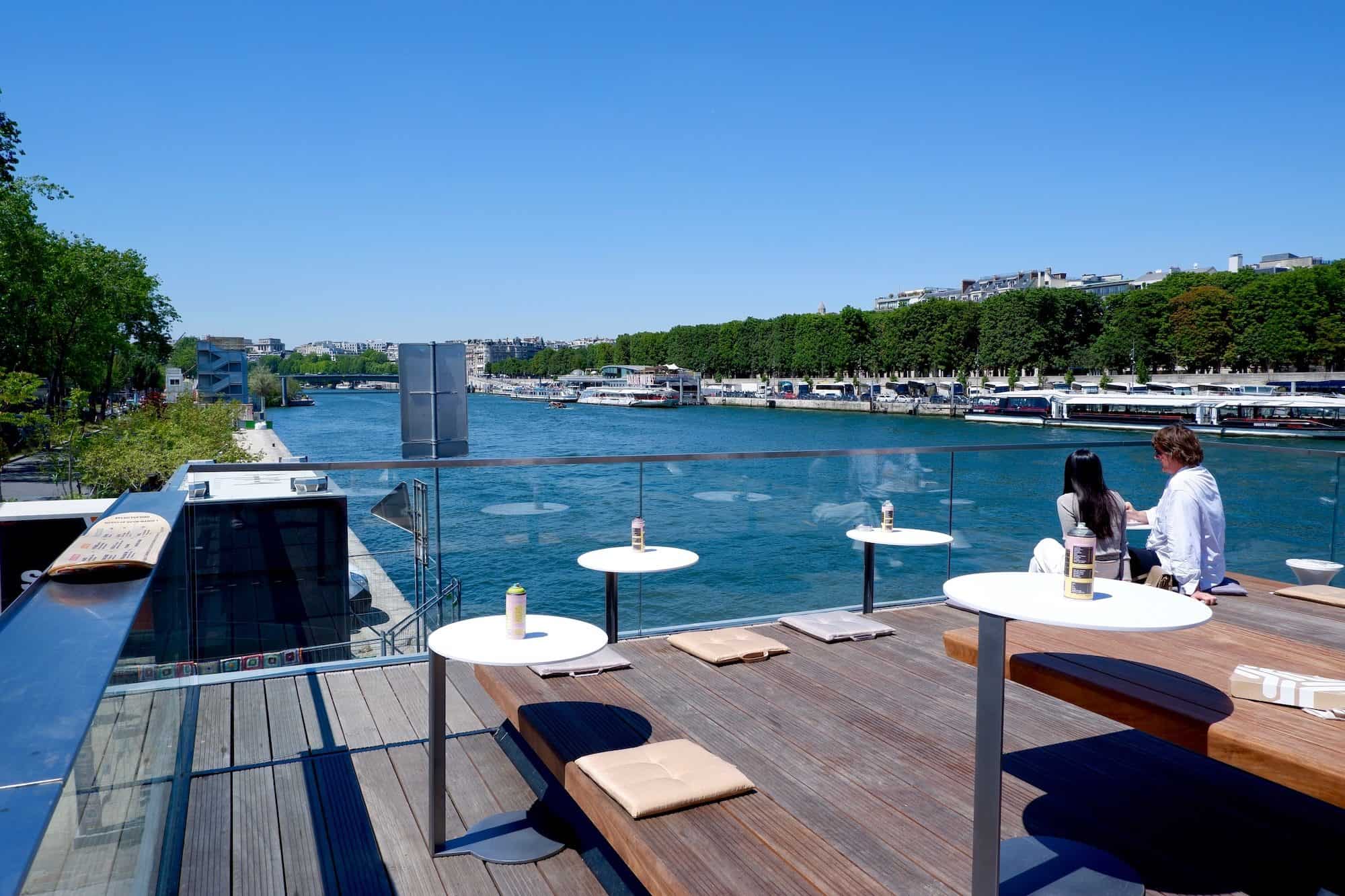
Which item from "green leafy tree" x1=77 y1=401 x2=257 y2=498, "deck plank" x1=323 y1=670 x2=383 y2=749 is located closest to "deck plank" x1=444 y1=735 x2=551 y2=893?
"deck plank" x1=323 y1=670 x2=383 y2=749

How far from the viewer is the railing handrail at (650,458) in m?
4.42

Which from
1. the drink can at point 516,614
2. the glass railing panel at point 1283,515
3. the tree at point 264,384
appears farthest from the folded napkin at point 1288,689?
the tree at point 264,384

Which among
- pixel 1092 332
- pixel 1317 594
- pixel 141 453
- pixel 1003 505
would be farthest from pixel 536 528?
pixel 1092 332

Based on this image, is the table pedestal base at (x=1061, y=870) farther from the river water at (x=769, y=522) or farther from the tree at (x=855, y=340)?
the tree at (x=855, y=340)

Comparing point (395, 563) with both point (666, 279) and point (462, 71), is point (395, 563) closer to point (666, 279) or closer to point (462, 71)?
point (462, 71)

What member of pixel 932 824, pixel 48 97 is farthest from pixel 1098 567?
pixel 48 97

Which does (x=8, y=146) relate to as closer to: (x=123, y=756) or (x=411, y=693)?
(x=411, y=693)

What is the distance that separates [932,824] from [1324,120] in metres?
52.2

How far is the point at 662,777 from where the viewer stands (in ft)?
8.23

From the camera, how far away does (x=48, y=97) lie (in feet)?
88.1

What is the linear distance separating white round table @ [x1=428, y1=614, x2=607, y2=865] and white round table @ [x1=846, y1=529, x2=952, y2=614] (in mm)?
2527

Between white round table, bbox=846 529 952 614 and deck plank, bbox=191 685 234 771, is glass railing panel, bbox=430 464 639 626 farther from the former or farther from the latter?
deck plank, bbox=191 685 234 771

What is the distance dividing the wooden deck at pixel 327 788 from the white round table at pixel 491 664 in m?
0.05

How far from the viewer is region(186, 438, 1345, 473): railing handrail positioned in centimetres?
442
